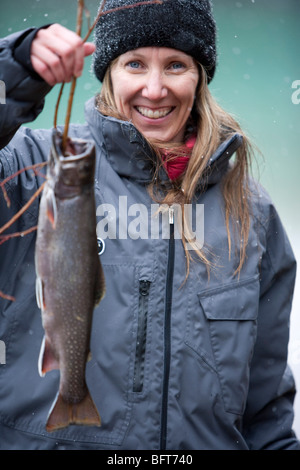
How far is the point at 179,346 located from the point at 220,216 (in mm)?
633

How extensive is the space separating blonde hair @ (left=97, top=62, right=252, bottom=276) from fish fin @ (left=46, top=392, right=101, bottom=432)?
802 millimetres

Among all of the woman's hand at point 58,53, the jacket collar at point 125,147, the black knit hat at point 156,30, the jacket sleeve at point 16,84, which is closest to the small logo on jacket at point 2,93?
the jacket sleeve at point 16,84

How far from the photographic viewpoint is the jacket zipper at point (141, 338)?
6.88 feet

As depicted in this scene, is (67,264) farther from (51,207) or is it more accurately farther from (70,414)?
(70,414)

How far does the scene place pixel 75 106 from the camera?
11.7ft

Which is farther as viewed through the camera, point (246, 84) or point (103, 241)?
A: point (246, 84)

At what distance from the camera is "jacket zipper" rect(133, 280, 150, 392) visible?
2.10 meters

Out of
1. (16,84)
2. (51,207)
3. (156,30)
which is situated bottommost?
(51,207)

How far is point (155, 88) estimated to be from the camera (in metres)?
2.39

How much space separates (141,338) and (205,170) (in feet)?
2.64

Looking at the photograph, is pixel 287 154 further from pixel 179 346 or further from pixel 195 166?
pixel 179 346

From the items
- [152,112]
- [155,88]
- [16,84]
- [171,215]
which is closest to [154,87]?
[155,88]

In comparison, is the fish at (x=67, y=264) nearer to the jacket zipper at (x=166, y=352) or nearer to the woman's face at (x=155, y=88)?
the jacket zipper at (x=166, y=352)
